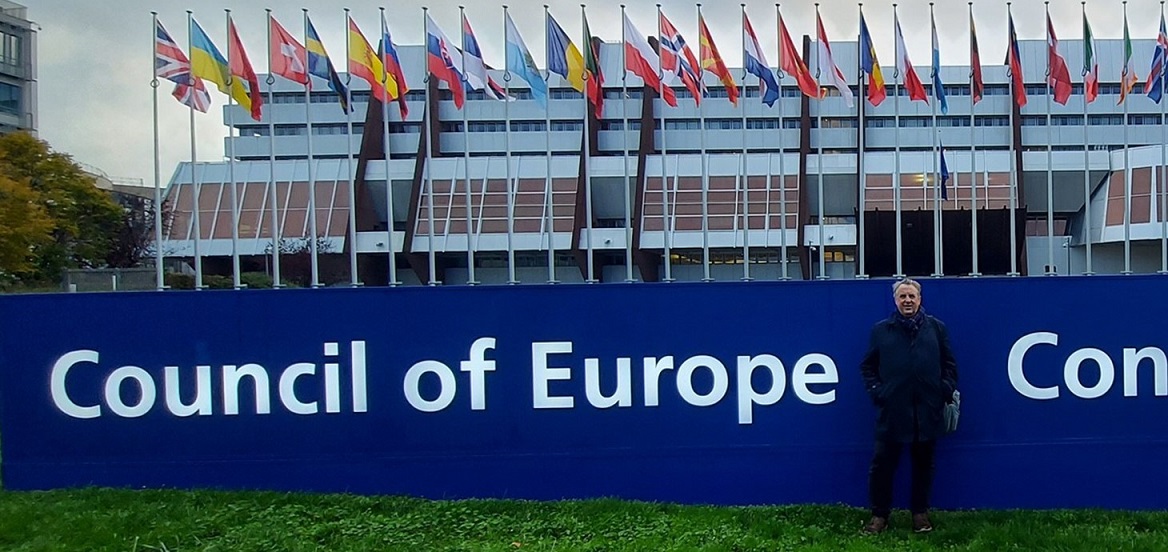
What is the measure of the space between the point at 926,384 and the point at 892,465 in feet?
1.86

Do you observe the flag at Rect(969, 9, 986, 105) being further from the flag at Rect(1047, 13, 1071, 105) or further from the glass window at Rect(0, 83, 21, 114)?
the glass window at Rect(0, 83, 21, 114)

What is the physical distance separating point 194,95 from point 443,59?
11.4 ft

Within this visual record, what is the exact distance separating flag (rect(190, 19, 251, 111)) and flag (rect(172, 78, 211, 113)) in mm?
165

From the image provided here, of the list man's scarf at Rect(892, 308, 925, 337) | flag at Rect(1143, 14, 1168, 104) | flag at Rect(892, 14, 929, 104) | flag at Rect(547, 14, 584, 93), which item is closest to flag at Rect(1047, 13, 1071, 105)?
flag at Rect(1143, 14, 1168, 104)

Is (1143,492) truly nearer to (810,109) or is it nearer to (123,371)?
(123,371)

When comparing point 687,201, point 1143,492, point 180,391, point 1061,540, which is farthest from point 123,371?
point 687,201

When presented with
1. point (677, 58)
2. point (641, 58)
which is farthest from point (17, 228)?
point (677, 58)

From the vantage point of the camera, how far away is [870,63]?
11.9 metres

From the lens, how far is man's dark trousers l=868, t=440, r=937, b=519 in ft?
14.5

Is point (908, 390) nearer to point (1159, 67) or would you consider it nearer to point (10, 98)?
point (1159, 67)

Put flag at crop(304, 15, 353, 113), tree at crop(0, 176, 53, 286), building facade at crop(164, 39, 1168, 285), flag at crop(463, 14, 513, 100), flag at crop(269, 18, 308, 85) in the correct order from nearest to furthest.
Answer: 1. flag at crop(269, 18, 308, 85)
2. flag at crop(304, 15, 353, 113)
3. flag at crop(463, 14, 513, 100)
4. tree at crop(0, 176, 53, 286)
5. building facade at crop(164, 39, 1168, 285)

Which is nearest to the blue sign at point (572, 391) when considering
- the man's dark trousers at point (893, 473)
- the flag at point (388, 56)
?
the man's dark trousers at point (893, 473)

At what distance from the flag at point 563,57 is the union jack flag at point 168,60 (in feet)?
16.4

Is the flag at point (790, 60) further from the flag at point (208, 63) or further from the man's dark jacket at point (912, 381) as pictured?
the man's dark jacket at point (912, 381)
